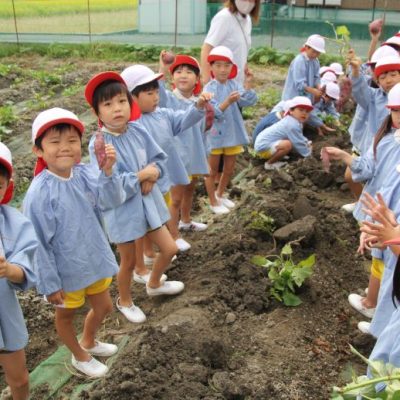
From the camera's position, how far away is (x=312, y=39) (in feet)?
25.1

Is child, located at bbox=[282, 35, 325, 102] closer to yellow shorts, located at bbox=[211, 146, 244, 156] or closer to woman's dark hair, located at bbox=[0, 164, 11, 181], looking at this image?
yellow shorts, located at bbox=[211, 146, 244, 156]

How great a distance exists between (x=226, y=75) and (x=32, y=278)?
356 cm

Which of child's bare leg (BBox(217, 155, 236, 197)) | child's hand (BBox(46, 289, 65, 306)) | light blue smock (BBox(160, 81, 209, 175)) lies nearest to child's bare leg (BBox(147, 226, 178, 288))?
child's hand (BBox(46, 289, 65, 306))

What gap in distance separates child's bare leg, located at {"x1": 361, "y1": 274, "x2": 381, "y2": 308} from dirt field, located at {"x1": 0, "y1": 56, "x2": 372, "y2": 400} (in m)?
0.15

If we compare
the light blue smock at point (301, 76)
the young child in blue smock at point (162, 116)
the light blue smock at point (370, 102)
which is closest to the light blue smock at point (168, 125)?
the young child in blue smock at point (162, 116)

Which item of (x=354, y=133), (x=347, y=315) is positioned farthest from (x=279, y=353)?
(x=354, y=133)

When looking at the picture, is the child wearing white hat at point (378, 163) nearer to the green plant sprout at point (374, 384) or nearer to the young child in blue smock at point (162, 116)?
the young child in blue smock at point (162, 116)

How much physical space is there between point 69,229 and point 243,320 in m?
1.50

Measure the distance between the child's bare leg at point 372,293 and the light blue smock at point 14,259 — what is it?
2492 mm

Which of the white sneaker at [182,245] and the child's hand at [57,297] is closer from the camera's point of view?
the child's hand at [57,297]

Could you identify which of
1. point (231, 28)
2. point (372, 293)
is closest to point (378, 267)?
point (372, 293)

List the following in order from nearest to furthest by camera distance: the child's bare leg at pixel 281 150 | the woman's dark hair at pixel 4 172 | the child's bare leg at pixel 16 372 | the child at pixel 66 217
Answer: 1. the woman's dark hair at pixel 4 172
2. the child's bare leg at pixel 16 372
3. the child at pixel 66 217
4. the child's bare leg at pixel 281 150

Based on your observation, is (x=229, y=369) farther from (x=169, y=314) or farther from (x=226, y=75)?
(x=226, y=75)

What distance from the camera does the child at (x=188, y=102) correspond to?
480 centimetres
